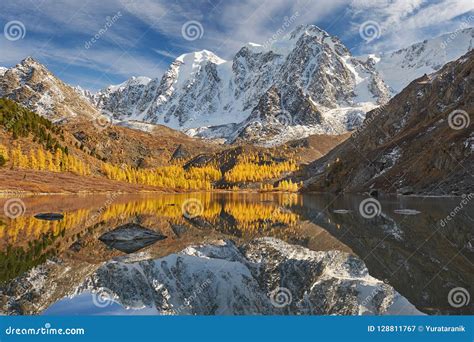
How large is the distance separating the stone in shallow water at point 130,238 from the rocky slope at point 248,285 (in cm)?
457

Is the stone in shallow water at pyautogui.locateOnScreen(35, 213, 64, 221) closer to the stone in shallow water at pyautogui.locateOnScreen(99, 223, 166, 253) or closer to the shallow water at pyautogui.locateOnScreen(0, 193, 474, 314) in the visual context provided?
the shallow water at pyautogui.locateOnScreen(0, 193, 474, 314)

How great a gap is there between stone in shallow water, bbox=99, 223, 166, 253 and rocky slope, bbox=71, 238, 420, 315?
4.57 metres

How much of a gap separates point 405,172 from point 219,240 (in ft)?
389

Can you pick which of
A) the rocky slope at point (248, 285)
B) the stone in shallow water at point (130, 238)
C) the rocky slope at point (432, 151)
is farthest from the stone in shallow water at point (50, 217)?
the rocky slope at point (432, 151)

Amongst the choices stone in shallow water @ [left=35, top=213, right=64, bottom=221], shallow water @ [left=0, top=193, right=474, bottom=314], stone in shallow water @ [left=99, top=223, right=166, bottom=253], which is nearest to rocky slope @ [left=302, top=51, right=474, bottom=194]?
shallow water @ [left=0, top=193, right=474, bottom=314]

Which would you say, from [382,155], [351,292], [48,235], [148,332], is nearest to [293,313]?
[351,292]

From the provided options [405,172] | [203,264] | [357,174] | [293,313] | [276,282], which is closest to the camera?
[293,313]

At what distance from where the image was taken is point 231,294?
21.8 meters

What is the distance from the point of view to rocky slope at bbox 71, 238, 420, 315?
63.7 feet

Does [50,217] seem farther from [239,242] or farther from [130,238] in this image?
[239,242]

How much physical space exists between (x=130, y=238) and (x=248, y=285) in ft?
54.5

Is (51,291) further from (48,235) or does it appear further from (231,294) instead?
(48,235)

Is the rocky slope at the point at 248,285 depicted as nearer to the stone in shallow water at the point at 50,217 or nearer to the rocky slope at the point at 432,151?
the stone in shallow water at the point at 50,217

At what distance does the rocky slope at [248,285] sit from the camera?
19.4 metres
